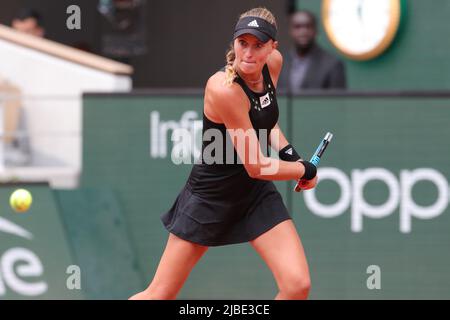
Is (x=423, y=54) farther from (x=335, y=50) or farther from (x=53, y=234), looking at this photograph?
(x=53, y=234)

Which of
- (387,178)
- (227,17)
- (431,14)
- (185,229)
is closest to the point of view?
(185,229)

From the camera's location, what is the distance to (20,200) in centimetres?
1037

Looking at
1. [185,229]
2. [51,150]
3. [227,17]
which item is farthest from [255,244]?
[227,17]

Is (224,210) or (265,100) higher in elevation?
(265,100)

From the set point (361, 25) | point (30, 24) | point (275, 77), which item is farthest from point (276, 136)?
point (30, 24)

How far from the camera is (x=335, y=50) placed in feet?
40.1

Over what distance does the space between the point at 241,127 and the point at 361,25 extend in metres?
4.78

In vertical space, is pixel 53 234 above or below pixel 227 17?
below

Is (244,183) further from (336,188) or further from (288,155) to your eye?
(336,188)

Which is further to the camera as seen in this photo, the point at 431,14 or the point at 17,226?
the point at 431,14

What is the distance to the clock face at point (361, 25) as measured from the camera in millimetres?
11812

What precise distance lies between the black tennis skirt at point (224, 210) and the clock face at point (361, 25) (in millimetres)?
4442

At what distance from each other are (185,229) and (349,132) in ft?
10.8

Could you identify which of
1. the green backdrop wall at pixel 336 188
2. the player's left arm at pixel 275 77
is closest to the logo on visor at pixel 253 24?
the player's left arm at pixel 275 77
